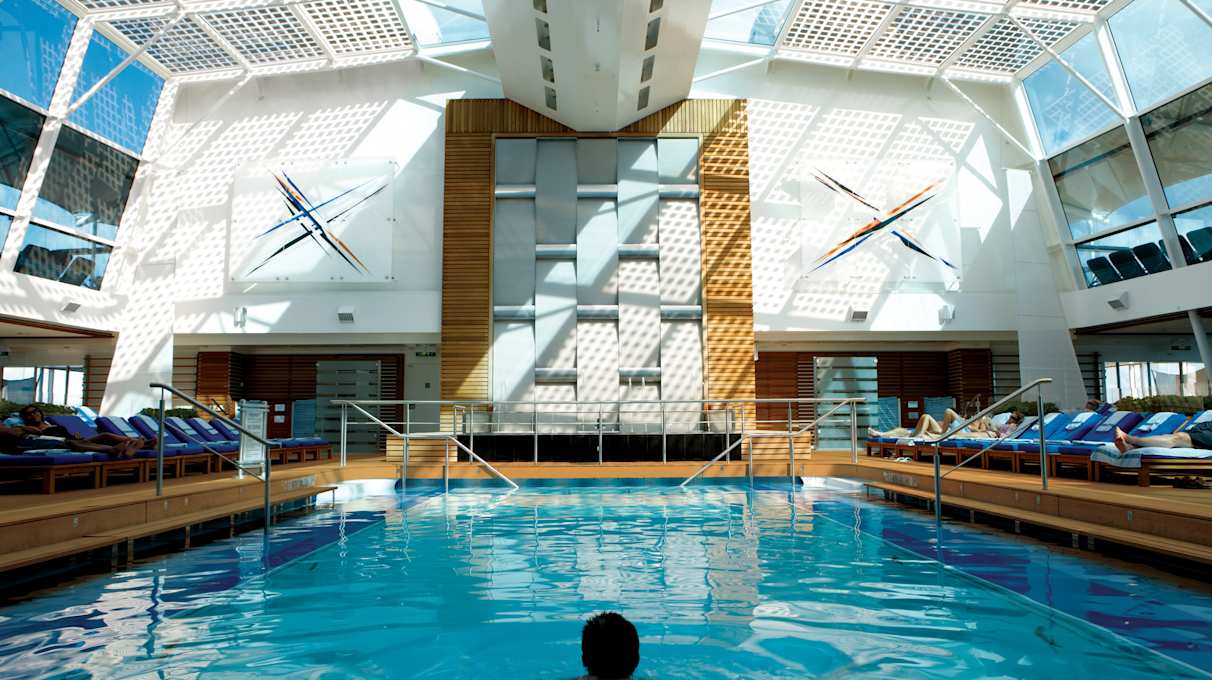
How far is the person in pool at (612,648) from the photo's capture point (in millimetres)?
2271

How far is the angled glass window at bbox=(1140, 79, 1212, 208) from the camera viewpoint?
1222cm

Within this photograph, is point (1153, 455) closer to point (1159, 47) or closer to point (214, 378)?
point (1159, 47)

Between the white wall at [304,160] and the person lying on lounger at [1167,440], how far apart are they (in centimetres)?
1110

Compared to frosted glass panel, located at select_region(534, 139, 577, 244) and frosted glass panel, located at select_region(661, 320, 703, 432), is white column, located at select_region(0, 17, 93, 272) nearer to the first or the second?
frosted glass panel, located at select_region(534, 139, 577, 244)

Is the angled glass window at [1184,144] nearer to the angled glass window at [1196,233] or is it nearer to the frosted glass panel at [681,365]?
the angled glass window at [1196,233]

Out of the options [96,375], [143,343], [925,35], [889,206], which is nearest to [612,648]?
[925,35]

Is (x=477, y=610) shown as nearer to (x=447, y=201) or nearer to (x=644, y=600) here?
(x=644, y=600)

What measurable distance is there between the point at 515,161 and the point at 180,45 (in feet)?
20.4

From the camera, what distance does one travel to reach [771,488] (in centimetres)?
1098

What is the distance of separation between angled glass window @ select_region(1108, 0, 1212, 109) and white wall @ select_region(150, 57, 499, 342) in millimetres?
11005

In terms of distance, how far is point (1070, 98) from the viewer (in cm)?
1480

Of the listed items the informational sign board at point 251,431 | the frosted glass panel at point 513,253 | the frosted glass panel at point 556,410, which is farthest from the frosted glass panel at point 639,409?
the informational sign board at point 251,431

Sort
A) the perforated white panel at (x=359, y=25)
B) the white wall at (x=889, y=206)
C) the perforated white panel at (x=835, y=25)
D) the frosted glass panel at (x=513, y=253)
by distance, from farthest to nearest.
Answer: the white wall at (x=889, y=206) → the frosted glass panel at (x=513, y=253) → the perforated white panel at (x=835, y=25) → the perforated white panel at (x=359, y=25)

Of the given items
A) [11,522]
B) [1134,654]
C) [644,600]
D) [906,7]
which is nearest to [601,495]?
[644,600]
